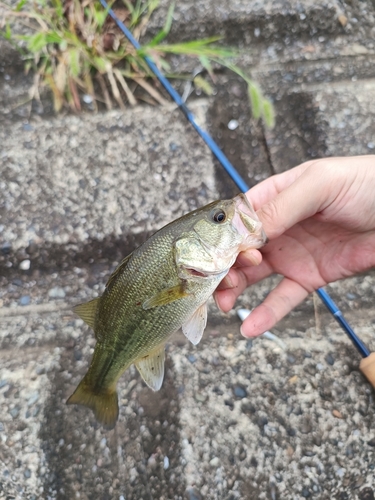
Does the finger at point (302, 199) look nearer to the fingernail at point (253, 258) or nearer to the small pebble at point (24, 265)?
the fingernail at point (253, 258)

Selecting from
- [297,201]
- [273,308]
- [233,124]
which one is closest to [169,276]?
[297,201]

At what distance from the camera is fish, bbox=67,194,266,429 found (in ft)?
6.13

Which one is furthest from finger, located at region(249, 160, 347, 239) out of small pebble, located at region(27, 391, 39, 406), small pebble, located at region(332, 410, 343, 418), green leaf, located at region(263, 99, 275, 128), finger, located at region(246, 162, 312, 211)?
small pebble, located at region(27, 391, 39, 406)

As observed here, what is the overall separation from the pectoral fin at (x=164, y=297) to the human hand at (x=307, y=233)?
0.37 meters

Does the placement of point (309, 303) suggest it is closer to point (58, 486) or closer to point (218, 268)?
point (218, 268)

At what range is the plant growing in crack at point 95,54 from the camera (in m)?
3.20

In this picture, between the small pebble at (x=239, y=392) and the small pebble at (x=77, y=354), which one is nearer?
the small pebble at (x=239, y=392)

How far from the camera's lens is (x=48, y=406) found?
2.36 meters

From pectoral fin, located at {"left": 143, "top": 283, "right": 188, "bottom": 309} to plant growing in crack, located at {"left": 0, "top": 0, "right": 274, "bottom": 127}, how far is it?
183 centimetres

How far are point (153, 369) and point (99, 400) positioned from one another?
29 centimetres

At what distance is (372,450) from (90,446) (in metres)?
1.49

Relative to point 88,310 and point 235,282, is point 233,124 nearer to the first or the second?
point 235,282

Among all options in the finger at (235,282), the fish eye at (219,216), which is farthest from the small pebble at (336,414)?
the fish eye at (219,216)

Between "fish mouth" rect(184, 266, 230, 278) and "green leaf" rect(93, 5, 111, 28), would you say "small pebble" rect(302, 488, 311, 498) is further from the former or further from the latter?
"green leaf" rect(93, 5, 111, 28)
